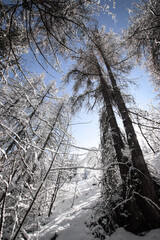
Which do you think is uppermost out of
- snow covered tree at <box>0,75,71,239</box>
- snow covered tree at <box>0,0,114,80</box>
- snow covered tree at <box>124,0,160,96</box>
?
snow covered tree at <box>124,0,160,96</box>

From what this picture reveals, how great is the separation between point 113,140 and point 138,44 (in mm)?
3680

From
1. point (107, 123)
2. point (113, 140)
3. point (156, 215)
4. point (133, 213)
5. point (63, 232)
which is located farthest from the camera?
point (63, 232)

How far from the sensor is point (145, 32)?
2.95 metres

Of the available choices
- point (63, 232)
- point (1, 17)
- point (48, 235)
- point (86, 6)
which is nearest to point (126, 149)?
point (86, 6)

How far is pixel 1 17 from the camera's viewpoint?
1586mm

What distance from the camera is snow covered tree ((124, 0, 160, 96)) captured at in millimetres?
2912

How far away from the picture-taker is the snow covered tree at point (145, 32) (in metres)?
2.91

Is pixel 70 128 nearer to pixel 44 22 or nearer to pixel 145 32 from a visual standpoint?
pixel 44 22

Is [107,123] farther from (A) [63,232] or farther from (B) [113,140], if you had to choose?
(A) [63,232]

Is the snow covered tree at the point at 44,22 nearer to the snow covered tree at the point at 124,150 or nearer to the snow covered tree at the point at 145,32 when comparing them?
the snow covered tree at the point at 124,150

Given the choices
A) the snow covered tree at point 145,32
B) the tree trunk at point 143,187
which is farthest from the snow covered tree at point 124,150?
the snow covered tree at point 145,32

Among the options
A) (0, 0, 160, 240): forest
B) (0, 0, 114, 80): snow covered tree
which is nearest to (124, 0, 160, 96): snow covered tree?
(0, 0, 160, 240): forest

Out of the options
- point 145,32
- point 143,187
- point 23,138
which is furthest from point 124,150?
point 145,32

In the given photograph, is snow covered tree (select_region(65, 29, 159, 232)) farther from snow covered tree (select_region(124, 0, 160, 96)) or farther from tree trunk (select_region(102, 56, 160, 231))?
snow covered tree (select_region(124, 0, 160, 96))
